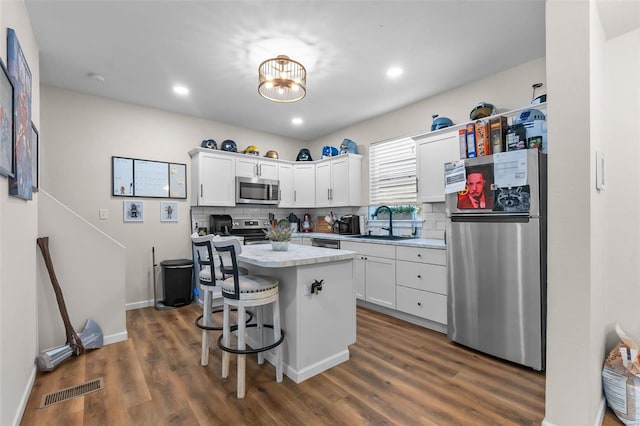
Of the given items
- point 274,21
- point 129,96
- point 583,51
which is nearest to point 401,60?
point 274,21

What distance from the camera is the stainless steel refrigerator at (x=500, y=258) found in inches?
86.6

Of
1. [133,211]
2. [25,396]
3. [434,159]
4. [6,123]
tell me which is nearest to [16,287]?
[25,396]

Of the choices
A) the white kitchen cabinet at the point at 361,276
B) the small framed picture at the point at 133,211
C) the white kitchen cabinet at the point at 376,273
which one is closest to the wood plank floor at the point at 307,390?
the white kitchen cabinet at the point at 376,273

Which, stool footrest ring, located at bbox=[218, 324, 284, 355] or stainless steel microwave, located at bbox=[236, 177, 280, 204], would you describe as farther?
stainless steel microwave, located at bbox=[236, 177, 280, 204]

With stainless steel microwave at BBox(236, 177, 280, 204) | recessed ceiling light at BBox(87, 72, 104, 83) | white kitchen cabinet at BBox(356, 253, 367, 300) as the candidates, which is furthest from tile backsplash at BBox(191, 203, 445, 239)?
recessed ceiling light at BBox(87, 72, 104, 83)

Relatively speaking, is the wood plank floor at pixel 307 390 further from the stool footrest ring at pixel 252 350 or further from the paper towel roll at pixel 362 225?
the paper towel roll at pixel 362 225

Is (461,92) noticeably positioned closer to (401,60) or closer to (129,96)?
(401,60)

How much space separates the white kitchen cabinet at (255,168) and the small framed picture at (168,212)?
103cm

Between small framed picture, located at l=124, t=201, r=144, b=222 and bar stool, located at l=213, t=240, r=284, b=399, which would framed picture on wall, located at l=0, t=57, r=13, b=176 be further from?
small framed picture, located at l=124, t=201, r=144, b=222

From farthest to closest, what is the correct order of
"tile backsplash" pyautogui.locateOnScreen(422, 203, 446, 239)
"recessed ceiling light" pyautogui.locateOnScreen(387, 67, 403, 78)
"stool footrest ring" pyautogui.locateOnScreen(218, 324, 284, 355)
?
1. "tile backsplash" pyautogui.locateOnScreen(422, 203, 446, 239)
2. "recessed ceiling light" pyautogui.locateOnScreen(387, 67, 403, 78)
3. "stool footrest ring" pyautogui.locateOnScreen(218, 324, 284, 355)

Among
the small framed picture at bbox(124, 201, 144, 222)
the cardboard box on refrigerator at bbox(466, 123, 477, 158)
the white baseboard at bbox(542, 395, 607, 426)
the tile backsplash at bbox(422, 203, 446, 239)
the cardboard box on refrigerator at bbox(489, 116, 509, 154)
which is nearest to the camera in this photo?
the white baseboard at bbox(542, 395, 607, 426)

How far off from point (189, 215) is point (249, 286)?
2846 millimetres

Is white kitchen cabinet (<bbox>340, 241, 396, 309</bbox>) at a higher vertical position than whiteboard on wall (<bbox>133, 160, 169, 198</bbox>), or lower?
lower

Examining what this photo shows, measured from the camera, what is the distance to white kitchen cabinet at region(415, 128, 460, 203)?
10.6 feet
